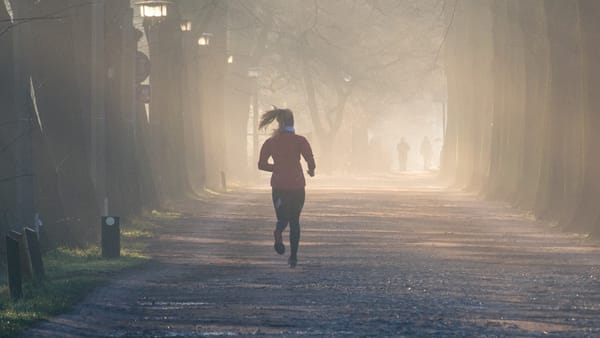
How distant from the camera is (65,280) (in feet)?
48.7

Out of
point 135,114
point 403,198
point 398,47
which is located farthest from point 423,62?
point 135,114

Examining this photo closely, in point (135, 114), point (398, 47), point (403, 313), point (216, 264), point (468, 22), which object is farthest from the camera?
point (398, 47)

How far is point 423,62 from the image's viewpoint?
76438 millimetres

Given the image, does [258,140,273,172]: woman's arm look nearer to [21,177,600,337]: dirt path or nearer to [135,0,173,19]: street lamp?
[21,177,600,337]: dirt path

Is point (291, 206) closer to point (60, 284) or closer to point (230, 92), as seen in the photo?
point (60, 284)

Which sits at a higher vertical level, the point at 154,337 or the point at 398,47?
the point at 398,47

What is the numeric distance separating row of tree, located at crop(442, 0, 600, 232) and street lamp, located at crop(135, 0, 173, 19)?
6269 mm

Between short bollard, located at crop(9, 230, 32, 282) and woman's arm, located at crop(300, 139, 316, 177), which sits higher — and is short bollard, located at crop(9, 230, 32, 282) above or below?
below

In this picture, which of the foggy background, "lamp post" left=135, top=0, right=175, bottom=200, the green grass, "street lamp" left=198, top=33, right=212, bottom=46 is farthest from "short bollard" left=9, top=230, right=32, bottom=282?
"street lamp" left=198, top=33, right=212, bottom=46

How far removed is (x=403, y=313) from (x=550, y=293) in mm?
2425

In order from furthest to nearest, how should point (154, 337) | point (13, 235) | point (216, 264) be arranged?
point (216, 264), point (13, 235), point (154, 337)

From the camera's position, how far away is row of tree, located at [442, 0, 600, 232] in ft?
81.3

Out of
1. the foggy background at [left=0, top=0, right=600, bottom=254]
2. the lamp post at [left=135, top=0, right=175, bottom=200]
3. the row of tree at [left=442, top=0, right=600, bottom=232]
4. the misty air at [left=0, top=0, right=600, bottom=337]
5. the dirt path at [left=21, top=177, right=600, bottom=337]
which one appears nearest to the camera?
the dirt path at [left=21, top=177, right=600, bottom=337]

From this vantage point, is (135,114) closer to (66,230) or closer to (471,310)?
(66,230)
